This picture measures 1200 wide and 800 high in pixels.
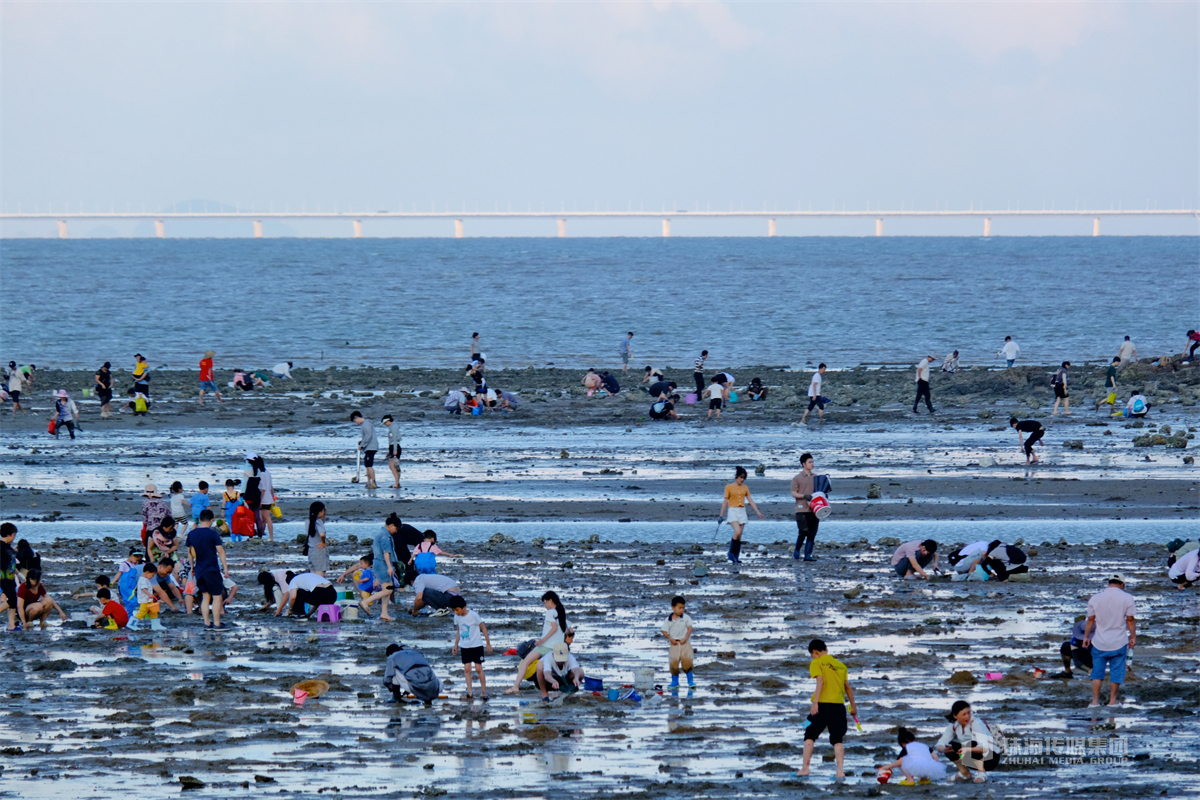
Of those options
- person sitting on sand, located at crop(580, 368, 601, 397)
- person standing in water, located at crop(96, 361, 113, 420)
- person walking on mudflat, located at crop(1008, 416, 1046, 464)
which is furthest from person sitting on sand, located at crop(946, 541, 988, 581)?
person standing in water, located at crop(96, 361, 113, 420)

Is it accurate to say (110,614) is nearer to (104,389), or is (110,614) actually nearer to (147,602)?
(147,602)

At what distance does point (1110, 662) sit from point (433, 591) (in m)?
7.59

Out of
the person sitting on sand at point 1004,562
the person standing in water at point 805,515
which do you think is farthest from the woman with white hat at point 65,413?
the person sitting on sand at point 1004,562

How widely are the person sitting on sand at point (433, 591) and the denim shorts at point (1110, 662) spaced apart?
722cm

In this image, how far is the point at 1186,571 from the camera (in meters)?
15.8

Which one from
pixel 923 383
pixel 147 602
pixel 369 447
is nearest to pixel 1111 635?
pixel 147 602

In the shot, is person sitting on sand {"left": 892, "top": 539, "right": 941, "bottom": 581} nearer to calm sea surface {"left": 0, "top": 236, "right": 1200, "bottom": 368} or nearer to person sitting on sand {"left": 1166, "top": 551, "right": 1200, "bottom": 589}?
person sitting on sand {"left": 1166, "top": 551, "right": 1200, "bottom": 589}

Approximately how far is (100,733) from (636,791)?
15.7ft

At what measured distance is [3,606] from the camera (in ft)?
48.8

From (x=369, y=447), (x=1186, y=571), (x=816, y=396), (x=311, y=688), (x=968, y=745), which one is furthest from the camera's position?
(x=816, y=396)

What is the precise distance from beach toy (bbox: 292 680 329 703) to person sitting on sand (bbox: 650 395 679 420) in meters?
21.6

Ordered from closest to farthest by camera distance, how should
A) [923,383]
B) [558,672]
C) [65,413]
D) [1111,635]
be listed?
[1111,635] → [558,672] → [65,413] → [923,383]

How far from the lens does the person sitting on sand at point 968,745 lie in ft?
32.7

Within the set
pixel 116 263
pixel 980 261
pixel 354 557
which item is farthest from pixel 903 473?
pixel 116 263
